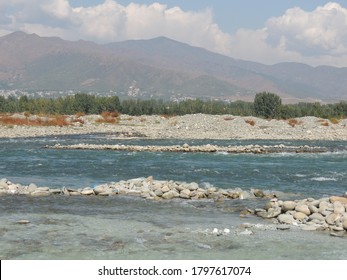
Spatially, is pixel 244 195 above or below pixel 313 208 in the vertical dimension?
below

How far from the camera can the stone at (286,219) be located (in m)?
18.7

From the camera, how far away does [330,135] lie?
7300 cm

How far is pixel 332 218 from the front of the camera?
1811 centimetres

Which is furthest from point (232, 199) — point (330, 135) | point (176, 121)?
point (176, 121)

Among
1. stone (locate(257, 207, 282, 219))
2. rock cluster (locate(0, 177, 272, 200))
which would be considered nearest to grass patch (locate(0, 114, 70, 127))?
rock cluster (locate(0, 177, 272, 200))

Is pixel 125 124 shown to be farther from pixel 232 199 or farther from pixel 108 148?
pixel 232 199

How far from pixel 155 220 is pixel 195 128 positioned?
217 feet

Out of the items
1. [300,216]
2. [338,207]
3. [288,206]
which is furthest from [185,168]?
[338,207]

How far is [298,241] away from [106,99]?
109452 millimetres

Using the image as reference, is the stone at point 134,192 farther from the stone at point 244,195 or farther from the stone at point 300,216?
the stone at point 300,216

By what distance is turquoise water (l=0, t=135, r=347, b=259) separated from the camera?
14.7 metres

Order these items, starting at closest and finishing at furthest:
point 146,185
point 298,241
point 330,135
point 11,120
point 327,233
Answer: point 298,241
point 327,233
point 146,185
point 330,135
point 11,120

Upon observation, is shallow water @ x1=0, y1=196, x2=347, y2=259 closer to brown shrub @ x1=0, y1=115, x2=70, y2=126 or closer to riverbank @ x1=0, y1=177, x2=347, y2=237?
riverbank @ x1=0, y1=177, x2=347, y2=237

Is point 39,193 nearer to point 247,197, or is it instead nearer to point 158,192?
point 158,192
